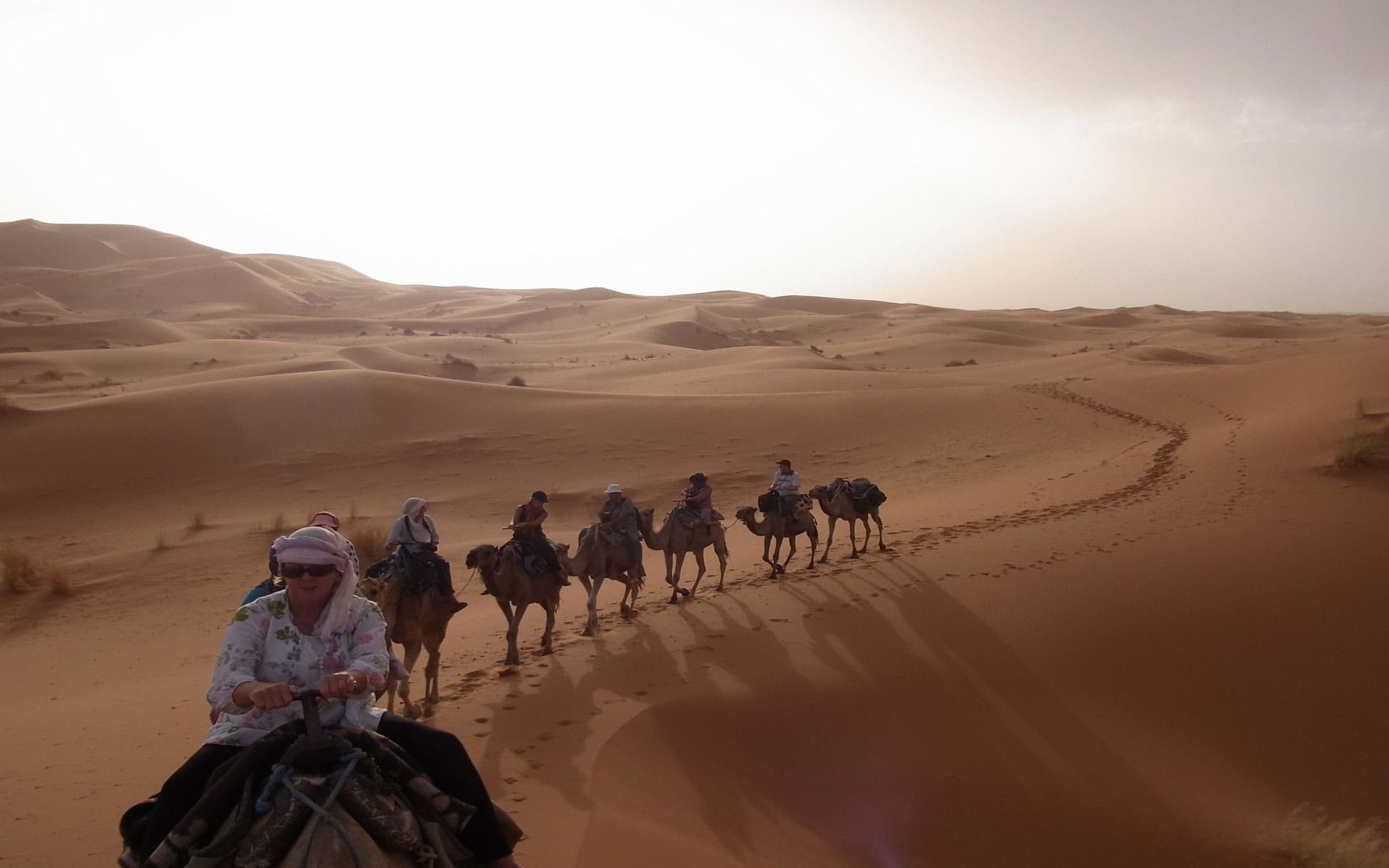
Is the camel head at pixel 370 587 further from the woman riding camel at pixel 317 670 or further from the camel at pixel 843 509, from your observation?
the camel at pixel 843 509

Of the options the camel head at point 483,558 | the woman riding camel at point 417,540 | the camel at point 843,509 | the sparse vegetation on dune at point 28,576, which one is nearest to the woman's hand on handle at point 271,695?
the woman riding camel at point 417,540

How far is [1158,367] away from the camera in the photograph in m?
37.7

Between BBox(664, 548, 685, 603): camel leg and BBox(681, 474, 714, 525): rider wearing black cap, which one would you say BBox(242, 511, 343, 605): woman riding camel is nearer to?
BBox(664, 548, 685, 603): camel leg

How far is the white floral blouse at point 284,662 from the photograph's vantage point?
354 centimetres

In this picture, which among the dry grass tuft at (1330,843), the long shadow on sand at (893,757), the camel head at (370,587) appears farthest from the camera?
the camel head at (370,587)

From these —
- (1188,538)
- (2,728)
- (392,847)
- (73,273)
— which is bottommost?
(2,728)

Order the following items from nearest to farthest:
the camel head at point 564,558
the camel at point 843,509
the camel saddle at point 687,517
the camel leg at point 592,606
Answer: the camel head at point 564,558 < the camel leg at point 592,606 < the camel saddle at point 687,517 < the camel at point 843,509

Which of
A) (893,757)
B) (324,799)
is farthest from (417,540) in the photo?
(324,799)

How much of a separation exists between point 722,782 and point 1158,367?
3743 cm

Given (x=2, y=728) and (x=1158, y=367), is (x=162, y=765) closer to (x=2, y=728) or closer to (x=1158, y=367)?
(x=2, y=728)

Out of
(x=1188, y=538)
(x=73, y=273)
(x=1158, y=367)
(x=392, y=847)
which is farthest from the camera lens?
(x=73, y=273)

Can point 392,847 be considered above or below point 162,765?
above

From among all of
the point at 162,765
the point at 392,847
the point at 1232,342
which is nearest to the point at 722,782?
the point at 392,847

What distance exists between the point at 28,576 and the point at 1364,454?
2398cm
